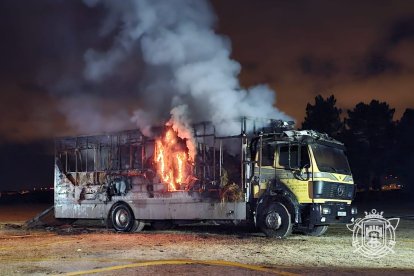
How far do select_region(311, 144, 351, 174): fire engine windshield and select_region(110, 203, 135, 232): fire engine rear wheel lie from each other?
21.8 ft

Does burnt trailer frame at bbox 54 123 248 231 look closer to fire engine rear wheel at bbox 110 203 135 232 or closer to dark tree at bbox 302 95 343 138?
fire engine rear wheel at bbox 110 203 135 232

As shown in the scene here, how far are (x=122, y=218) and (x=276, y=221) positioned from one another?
19.1 ft

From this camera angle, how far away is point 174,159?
17328 millimetres

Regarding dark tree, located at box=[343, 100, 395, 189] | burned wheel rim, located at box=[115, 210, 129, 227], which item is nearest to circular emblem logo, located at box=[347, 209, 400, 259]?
burned wheel rim, located at box=[115, 210, 129, 227]

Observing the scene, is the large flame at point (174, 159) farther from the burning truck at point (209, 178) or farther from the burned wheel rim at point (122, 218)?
the burned wheel rim at point (122, 218)

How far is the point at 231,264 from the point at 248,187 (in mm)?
5489

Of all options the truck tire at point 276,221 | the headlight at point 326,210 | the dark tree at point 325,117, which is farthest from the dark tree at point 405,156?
the truck tire at point 276,221

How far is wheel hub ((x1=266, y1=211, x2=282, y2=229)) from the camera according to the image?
48.3 ft

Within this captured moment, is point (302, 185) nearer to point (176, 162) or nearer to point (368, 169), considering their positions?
point (176, 162)

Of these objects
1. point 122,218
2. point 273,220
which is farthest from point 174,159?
point 273,220

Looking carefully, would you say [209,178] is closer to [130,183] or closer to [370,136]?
[130,183]

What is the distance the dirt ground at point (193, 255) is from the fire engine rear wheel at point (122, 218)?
941 millimetres

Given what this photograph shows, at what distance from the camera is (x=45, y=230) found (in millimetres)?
18797

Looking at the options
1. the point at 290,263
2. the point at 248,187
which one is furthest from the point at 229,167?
the point at 290,263
